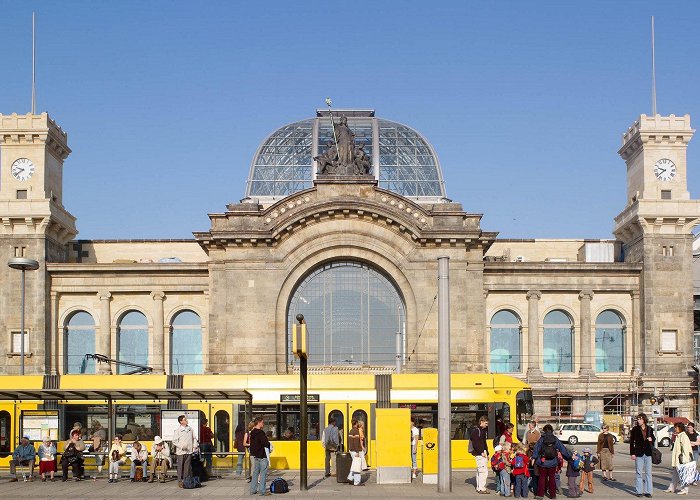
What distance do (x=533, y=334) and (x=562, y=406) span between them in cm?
529

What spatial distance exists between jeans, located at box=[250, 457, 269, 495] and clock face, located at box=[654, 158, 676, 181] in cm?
4780

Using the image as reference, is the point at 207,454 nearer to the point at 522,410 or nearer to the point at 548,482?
the point at 548,482

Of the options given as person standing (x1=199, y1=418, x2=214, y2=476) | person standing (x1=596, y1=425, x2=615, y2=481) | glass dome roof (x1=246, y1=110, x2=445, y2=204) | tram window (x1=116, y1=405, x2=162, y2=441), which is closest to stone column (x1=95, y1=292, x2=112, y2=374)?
glass dome roof (x1=246, y1=110, x2=445, y2=204)

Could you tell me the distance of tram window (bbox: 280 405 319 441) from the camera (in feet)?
141

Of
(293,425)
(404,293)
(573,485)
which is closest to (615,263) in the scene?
(404,293)

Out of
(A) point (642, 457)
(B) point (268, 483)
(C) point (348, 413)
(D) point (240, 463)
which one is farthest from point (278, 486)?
(A) point (642, 457)

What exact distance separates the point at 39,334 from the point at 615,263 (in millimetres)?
38945

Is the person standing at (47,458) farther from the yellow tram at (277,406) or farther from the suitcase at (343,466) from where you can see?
the suitcase at (343,466)

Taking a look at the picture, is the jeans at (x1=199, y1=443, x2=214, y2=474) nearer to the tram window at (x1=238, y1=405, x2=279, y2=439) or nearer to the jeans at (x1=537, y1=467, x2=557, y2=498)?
the tram window at (x1=238, y1=405, x2=279, y2=439)

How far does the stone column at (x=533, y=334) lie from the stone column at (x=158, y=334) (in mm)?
24757

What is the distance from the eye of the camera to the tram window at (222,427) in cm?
4269

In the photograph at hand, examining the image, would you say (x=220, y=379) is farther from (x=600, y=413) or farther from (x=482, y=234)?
(x=600, y=413)

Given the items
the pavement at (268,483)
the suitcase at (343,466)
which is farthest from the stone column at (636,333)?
the suitcase at (343,466)

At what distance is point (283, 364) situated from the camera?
6494 cm
